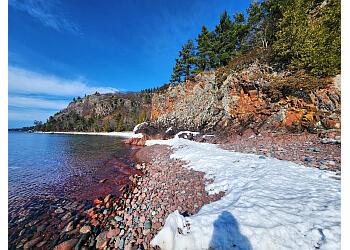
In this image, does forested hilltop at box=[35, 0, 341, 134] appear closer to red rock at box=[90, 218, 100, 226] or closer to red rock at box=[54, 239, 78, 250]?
red rock at box=[90, 218, 100, 226]

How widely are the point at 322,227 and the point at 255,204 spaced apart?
105cm

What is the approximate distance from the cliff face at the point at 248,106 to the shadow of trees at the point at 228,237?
10599 millimetres

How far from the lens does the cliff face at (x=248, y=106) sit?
28.7ft

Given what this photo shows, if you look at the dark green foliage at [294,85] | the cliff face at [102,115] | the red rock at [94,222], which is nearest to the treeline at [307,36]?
the dark green foliage at [294,85]

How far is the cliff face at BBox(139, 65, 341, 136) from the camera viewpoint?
8.74 m

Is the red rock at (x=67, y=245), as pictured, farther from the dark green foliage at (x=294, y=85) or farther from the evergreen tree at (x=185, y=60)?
the evergreen tree at (x=185, y=60)

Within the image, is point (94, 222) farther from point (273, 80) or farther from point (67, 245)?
point (273, 80)

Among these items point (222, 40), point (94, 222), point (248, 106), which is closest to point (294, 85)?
point (248, 106)

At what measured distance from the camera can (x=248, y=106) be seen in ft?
43.7

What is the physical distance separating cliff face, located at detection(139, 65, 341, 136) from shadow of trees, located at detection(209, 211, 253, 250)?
10.6 metres

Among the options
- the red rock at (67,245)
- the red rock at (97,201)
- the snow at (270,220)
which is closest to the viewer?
the snow at (270,220)
